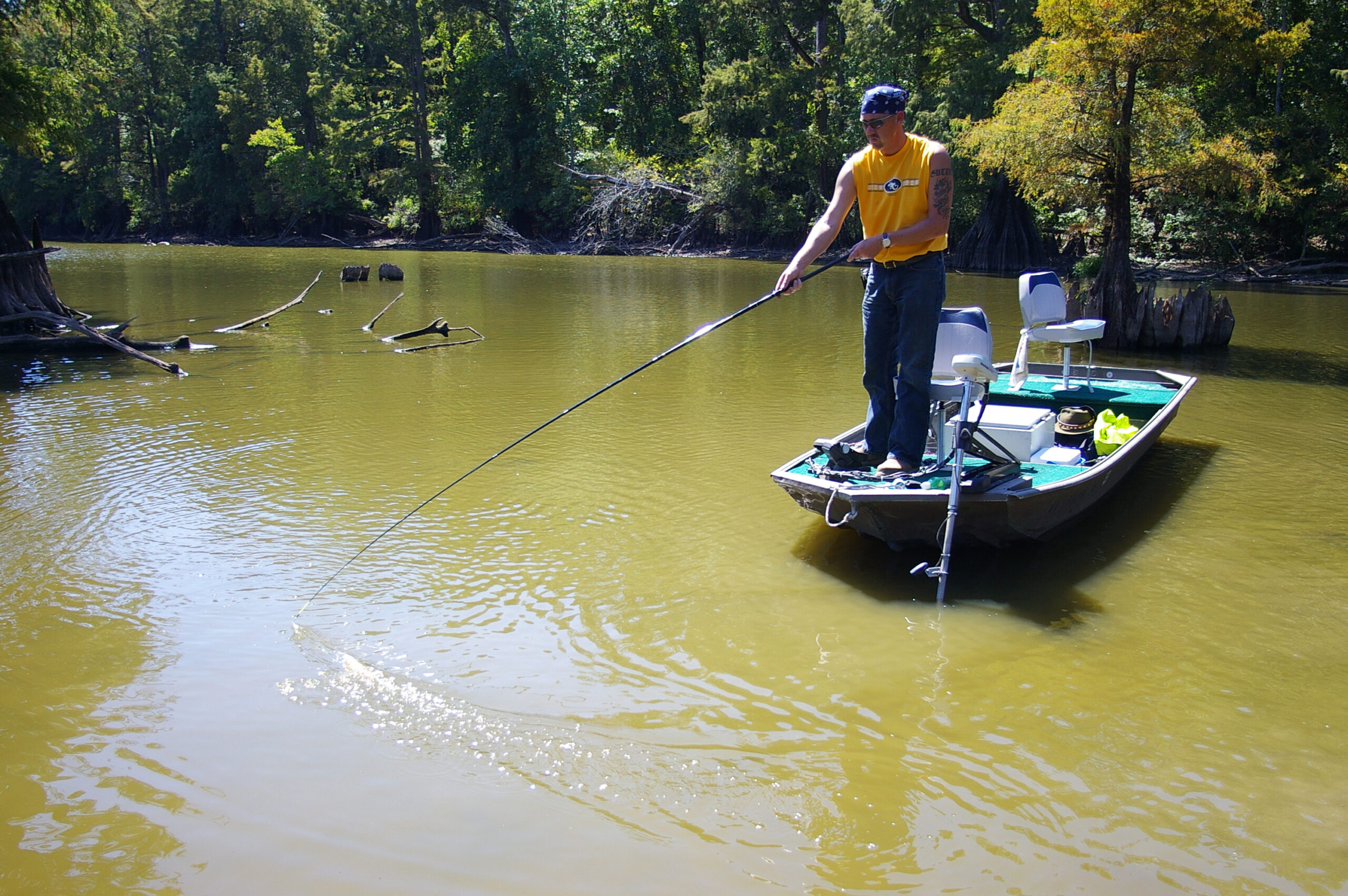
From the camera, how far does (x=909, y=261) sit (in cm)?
536

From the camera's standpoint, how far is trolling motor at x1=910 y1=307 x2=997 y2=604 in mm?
4848

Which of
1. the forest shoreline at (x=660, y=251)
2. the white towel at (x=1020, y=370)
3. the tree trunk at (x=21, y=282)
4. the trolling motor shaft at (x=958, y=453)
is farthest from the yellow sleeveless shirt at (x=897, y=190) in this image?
the forest shoreline at (x=660, y=251)

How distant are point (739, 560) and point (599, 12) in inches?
1761

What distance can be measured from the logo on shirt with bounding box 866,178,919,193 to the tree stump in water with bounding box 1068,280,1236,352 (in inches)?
382

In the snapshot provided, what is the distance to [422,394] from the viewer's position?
396 inches

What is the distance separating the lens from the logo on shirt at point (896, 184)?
207 inches

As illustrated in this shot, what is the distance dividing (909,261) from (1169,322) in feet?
32.9

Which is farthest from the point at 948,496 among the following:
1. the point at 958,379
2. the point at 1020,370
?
the point at 1020,370

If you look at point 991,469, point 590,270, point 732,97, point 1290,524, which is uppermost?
point 732,97

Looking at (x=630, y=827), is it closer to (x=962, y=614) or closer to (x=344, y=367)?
(x=962, y=614)

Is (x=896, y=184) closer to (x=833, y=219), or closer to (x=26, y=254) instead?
(x=833, y=219)

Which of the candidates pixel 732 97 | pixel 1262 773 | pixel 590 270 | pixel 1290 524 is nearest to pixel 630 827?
pixel 1262 773

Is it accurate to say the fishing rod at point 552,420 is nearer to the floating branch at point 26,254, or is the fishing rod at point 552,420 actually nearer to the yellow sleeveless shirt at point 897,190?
the yellow sleeveless shirt at point 897,190

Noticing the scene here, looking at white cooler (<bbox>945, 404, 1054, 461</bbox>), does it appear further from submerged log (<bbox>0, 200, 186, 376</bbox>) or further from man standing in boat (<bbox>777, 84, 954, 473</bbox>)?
submerged log (<bbox>0, 200, 186, 376</bbox>)
